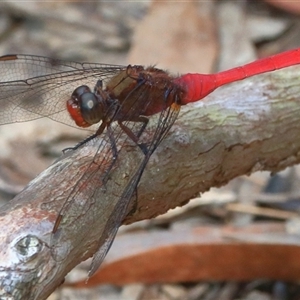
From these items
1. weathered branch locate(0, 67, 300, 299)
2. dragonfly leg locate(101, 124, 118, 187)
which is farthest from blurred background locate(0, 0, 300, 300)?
dragonfly leg locate(101, 124, 118, 187)

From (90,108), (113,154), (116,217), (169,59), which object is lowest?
(116,217)

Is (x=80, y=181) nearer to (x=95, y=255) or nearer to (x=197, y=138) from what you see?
(x=95, y=255)

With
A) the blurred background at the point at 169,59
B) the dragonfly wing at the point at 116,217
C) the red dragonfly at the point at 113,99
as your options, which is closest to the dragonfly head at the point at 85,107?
the red dragonfly at the point at 113,99

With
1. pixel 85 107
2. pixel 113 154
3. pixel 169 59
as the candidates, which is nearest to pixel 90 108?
pixel 85 107

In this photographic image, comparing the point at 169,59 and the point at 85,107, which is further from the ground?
the point at 169,59

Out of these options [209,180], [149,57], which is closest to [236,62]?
[149,57]

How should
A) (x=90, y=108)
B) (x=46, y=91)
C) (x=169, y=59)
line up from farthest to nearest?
(x=169, y=59) → (x=46, y=91) → (x=90, y=108)

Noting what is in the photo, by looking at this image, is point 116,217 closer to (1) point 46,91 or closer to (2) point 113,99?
(2) point 113,99

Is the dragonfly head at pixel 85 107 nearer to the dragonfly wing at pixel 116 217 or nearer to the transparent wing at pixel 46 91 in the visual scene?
the transparent wing at pixel 46 91
